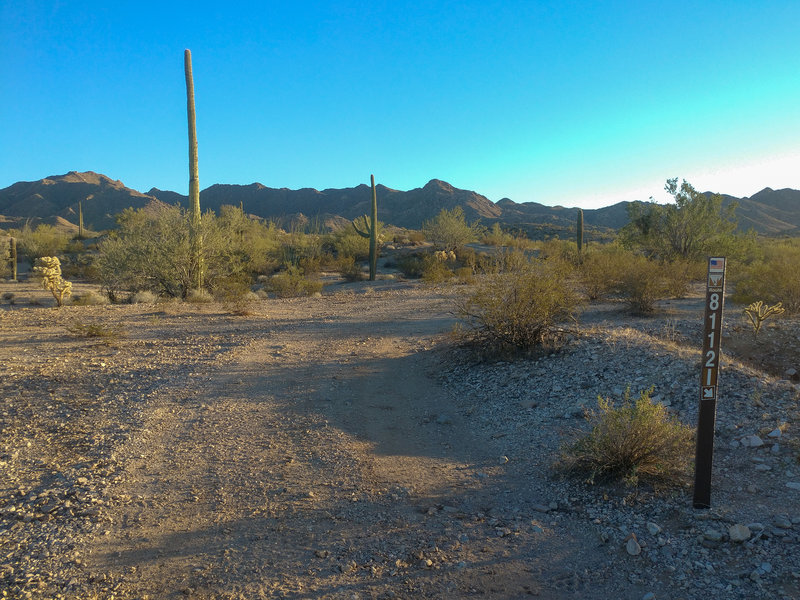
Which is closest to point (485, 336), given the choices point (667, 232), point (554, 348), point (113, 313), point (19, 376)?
point (554, 348)

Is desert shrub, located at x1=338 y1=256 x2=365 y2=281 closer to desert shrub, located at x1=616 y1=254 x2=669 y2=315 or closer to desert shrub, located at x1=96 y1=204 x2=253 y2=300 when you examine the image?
desert shrub, located at x1=96 y1=204 x2=253 y2=300

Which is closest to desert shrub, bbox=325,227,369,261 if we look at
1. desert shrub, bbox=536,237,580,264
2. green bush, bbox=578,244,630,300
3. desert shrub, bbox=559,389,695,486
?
desert shrub, bbox=536,237,580,264

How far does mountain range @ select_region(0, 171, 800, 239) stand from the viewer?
7750 cm

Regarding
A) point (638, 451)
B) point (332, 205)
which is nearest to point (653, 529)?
point (638, 451)

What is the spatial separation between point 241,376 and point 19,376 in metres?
3.25

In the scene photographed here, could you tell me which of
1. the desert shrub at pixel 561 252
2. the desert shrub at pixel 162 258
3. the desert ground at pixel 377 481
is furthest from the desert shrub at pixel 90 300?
the desert shrub at pixel 561 252

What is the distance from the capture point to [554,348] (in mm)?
8375

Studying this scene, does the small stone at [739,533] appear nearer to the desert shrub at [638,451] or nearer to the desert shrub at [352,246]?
the desert shrub at [638,451]

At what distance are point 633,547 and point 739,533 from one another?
0.72 metres

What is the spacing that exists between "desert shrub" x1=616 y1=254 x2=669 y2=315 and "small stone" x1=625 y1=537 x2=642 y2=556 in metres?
10.6

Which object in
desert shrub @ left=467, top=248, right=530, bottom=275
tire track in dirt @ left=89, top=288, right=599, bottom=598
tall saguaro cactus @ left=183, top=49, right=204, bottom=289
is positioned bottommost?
tire track in dirt @ left=89, top=288, right=599, bottom=598

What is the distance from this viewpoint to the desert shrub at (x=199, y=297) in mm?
17734

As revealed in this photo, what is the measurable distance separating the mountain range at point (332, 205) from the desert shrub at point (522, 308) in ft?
213

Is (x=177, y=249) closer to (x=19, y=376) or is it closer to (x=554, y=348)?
(x=19, y=376)
